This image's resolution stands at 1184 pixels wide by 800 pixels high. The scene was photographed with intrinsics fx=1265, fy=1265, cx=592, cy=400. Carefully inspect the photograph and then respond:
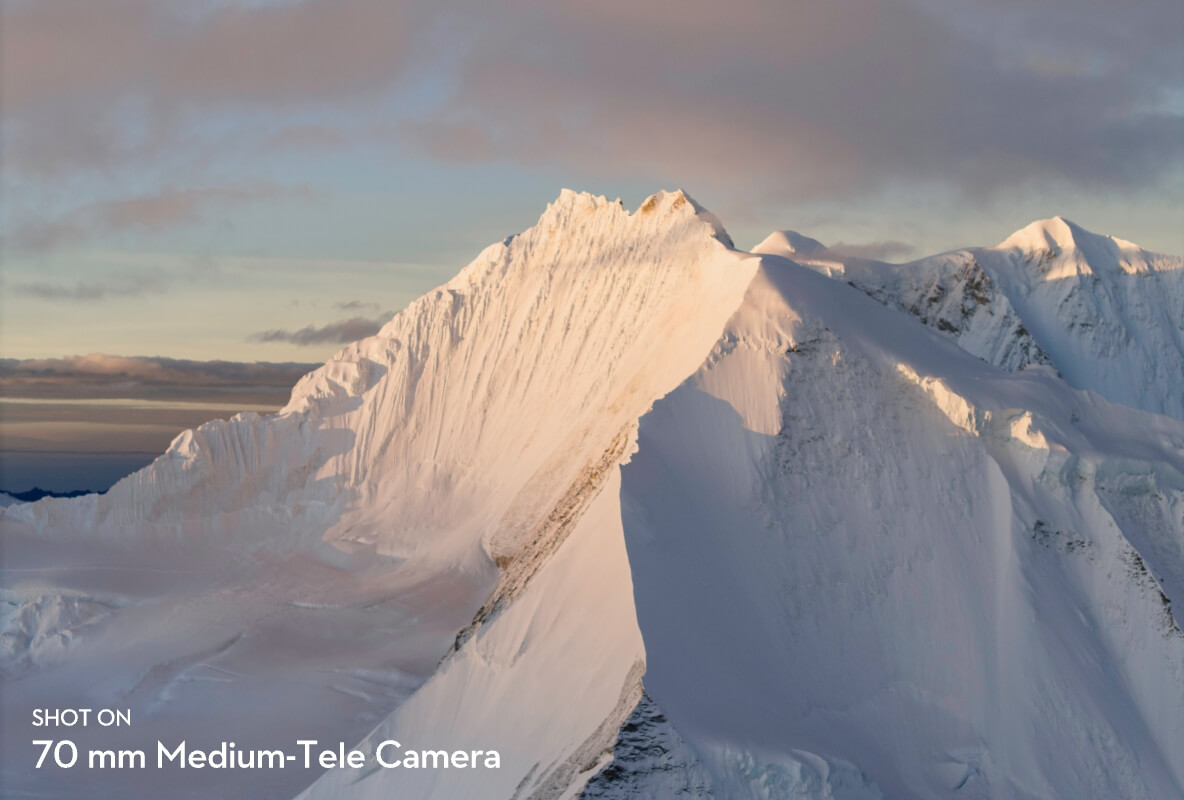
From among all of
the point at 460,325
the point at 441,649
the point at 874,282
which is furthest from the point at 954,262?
the point at 441,649

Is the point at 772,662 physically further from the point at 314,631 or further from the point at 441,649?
the point at 314,631

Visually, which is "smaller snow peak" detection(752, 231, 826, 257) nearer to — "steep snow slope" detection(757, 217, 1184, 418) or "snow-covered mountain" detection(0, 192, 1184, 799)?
"steep snow slope" detection(757, 217, 1184, 418)

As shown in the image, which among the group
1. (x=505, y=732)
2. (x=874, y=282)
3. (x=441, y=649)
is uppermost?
(x=874, y=282)

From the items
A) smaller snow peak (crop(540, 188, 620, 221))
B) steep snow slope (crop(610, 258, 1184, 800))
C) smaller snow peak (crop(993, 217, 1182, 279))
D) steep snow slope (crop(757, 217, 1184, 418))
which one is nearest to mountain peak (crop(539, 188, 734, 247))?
smaller snow peak (crop(540, 188, 620, 221))

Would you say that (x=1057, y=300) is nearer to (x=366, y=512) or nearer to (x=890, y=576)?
(x=366, y=512)

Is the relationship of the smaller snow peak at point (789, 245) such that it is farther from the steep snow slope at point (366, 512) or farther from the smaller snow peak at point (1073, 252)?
the steep snow slope at point (366, 512)

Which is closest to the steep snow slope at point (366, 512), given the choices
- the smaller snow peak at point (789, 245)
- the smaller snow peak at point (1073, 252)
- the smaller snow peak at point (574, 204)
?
the smaller snow peak at point (574, 204)
